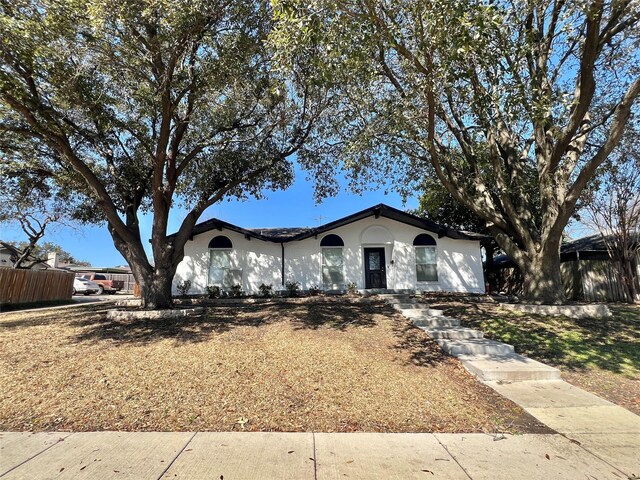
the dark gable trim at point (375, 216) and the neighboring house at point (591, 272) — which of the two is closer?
the neighboring house at point (591, 272)

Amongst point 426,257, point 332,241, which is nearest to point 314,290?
point 332,241

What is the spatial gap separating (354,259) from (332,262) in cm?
103

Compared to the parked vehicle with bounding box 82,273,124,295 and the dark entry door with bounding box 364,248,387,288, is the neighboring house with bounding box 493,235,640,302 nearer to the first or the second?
the dark entry door with bounding box 364,248,387,288

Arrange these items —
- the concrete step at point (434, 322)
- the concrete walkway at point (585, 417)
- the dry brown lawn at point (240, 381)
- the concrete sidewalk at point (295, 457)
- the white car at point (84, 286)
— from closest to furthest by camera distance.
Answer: the concrete sidewalk at point (295, 457)
the concrete walkway at point (585, 417)
the dry brown lawn at point (240, 381)
the concrete step at point (434, 322)
the white car at point (84, 286)

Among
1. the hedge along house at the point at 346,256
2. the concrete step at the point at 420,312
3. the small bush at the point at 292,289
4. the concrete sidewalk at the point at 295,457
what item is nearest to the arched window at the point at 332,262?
the hedge along house at the point at 346,256

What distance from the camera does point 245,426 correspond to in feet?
13.5

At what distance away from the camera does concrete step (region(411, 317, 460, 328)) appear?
28.4 ft

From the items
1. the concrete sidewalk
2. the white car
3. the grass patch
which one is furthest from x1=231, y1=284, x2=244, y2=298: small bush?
the white car

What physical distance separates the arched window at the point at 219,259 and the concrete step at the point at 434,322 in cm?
1017

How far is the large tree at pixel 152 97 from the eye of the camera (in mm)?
7027

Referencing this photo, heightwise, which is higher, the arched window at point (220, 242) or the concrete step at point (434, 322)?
the arched window at point (220, 242)

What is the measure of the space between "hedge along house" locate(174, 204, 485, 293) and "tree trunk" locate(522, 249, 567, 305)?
5.59m

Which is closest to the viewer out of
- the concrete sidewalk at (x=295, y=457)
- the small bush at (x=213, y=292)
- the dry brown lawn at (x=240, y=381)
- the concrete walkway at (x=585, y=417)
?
the concrete sidewalk at (x=295, y=457)

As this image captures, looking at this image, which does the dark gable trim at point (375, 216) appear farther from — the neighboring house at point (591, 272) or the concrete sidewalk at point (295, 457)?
the concrete sidewalk at point (295, 457)
